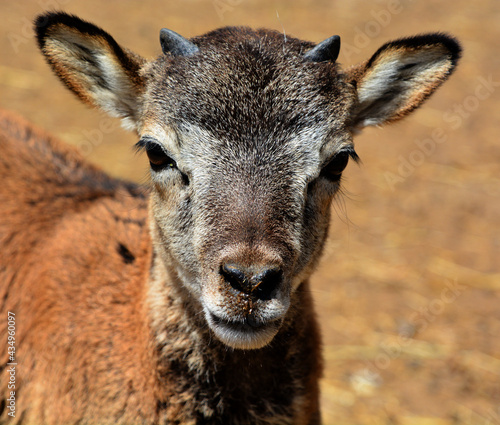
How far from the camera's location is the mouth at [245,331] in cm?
421

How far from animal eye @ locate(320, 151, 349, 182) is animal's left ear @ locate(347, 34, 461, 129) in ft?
2.28

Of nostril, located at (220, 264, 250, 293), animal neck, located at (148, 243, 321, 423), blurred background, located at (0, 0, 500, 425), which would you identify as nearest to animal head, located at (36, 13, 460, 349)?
nostril, located at (220, 264, 250, 293)

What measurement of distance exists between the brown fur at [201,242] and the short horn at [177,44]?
2 centimetres

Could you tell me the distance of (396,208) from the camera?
11969 millimetres

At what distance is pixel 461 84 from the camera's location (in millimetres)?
16266

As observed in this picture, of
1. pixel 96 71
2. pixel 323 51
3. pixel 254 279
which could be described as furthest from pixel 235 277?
pixel 96 71

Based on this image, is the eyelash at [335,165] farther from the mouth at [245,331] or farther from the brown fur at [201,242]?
the mouth at [245,331]

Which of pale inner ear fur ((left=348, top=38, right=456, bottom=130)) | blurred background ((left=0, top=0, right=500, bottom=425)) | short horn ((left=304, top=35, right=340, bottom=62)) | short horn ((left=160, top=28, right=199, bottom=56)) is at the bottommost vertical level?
blurred background ((left=0, top=0, right=500, bottom=425))

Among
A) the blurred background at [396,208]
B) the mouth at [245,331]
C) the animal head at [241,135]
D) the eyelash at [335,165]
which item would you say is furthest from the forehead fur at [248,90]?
the mouth at [245,331]

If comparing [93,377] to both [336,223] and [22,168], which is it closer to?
[22,168]

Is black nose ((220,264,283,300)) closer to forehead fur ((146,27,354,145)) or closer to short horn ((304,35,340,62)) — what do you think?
forehead fur ((146,27,354,145))

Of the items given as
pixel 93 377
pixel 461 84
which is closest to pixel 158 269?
pixel 93 377

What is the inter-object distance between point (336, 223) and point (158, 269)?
6.54 metres

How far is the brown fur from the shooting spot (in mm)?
4445
